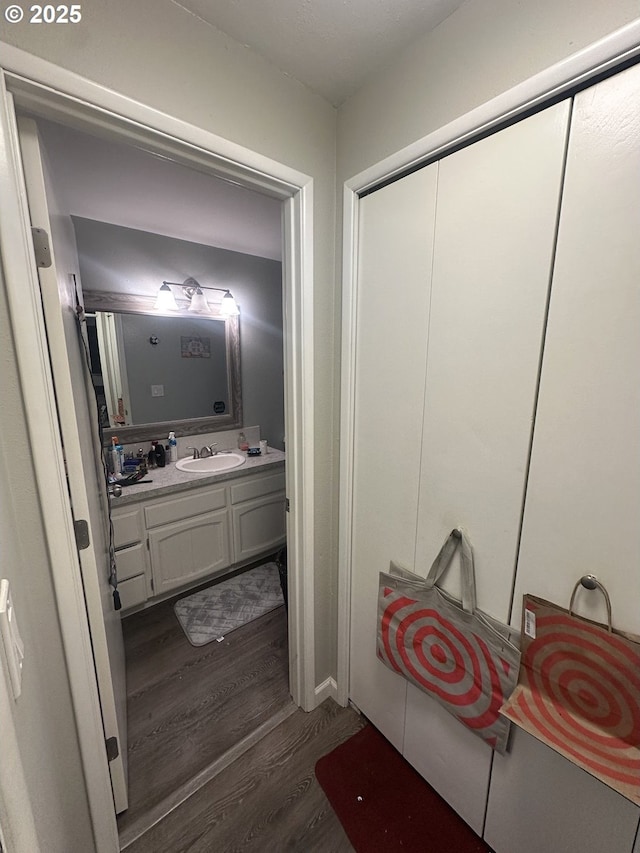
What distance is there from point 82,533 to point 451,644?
1145 millimetres

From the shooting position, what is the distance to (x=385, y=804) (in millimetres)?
1241

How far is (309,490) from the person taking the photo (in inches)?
55.1

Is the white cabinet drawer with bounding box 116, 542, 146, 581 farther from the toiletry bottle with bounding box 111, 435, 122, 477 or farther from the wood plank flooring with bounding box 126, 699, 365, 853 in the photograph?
the wood plank flooring with bounding box 126, 699, 365, 853

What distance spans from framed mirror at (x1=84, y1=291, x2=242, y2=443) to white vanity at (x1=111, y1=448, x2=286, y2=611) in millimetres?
401

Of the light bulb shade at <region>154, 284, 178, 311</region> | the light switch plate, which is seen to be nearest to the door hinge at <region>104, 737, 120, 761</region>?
the light switch plate

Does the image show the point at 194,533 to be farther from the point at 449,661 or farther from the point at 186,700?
the point at 449,661

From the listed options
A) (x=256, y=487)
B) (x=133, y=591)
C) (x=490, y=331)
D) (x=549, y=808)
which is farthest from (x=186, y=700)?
(x=490, y=331)

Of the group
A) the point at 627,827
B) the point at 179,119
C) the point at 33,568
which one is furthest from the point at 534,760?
the point at 179,119

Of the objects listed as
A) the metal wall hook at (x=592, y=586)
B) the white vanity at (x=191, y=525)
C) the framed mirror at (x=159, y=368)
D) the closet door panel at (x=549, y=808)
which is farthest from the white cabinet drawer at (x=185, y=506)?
the metal wall hook at (x=592, y=586)

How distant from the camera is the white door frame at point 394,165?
708 mm

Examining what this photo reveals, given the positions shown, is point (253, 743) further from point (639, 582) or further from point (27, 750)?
point (639, 582)

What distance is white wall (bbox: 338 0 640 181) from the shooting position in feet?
2.44

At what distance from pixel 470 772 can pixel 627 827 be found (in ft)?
1.40

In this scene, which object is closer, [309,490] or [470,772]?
[470,772]
